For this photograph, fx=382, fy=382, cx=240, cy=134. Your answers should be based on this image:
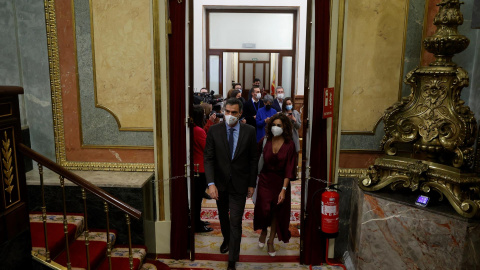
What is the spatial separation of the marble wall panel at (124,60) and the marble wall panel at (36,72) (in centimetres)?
55

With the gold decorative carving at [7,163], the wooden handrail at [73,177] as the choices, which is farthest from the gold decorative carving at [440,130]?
the gold decorative carving at [7,163]

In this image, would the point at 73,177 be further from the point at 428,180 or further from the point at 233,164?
the point at 428,180

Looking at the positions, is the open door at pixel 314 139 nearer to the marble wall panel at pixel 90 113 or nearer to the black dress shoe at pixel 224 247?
the black dress shoe at pixel 224 247

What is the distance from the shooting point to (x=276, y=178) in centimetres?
407

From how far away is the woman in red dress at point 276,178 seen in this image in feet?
13.1

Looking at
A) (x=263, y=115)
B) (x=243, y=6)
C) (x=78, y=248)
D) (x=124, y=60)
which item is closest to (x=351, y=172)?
(x=263, y=115)

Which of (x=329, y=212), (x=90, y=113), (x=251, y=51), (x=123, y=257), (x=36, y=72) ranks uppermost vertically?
(x=251, y=51)

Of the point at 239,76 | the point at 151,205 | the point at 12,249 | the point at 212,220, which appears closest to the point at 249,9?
the point at 239,76

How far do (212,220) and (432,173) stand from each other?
2.92 metres

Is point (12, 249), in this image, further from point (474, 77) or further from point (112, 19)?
point (474, 77)

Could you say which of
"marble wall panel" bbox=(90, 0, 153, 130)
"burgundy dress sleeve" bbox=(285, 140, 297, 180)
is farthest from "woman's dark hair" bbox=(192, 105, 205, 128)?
"burgundy dress sleeve" bbox=(285, 140, 297, 180)

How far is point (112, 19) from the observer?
3949mm

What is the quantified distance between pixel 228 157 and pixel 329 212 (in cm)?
112

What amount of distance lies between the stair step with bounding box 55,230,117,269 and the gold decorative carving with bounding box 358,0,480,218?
257cm
